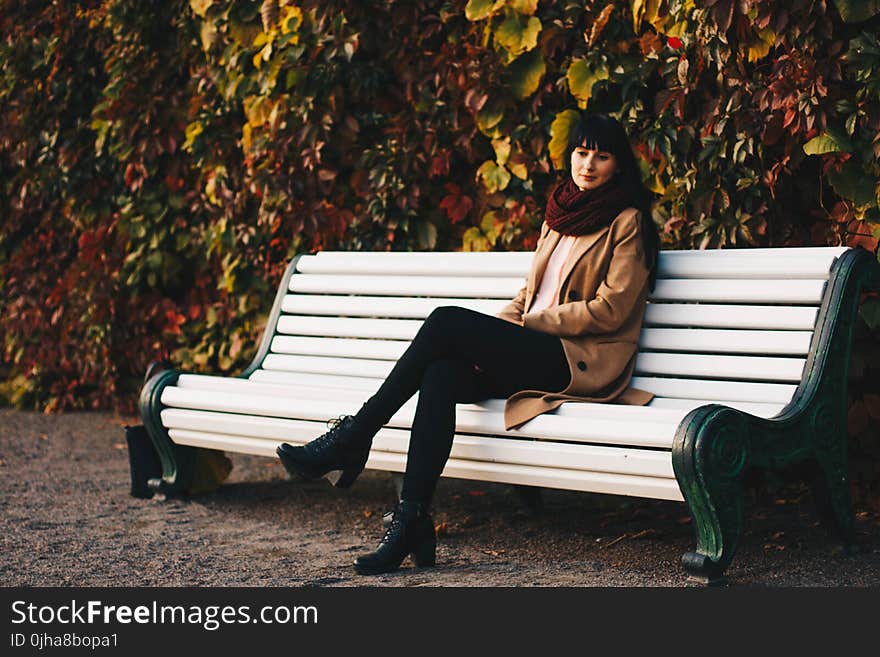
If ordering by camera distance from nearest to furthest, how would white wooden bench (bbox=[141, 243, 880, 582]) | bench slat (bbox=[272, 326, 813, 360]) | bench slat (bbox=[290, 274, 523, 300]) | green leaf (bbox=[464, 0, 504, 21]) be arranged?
1. white wooden bench (bbox=[141, 243, 880, 582])
2. bench slat (bbox=[272, 326, 813, 360])
3. bench slat (bbox=[290, 274, 523, 300])
4. green leaf (bbox=[464, 0, 504, 21])

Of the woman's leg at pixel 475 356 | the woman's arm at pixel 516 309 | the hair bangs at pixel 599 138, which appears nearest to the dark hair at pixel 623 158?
the hair bangs at pixel 599 138

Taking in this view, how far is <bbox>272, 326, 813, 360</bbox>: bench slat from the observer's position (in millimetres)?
4008

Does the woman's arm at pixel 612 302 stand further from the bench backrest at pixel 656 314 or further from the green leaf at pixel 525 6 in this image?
the green leaf at pixel 525 6

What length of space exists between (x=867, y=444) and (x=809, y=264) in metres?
0.96

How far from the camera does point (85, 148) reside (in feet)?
24.8

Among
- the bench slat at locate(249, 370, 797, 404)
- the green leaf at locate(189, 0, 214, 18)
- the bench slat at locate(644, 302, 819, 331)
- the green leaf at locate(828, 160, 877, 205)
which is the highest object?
the green leaf at locate(189, 0, 214, 18)

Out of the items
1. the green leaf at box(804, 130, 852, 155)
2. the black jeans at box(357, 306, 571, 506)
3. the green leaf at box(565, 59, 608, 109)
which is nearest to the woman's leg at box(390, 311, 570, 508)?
the black jeans at box(357, 306, 571, 506)

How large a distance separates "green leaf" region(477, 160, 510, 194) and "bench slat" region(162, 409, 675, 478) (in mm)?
1391

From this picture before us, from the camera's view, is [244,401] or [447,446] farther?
[244,401]

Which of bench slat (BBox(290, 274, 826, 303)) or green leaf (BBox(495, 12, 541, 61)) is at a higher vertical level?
green leaf (BBox(495, 12, 541, 61))

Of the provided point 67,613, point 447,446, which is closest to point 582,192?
point 447,446

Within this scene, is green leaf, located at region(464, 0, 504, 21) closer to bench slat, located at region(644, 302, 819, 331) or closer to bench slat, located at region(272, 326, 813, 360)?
bench slat, located at region(272, 326, 813, 360)

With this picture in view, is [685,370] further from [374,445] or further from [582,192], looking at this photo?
[374,445]

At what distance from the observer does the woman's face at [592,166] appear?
4.33 m
